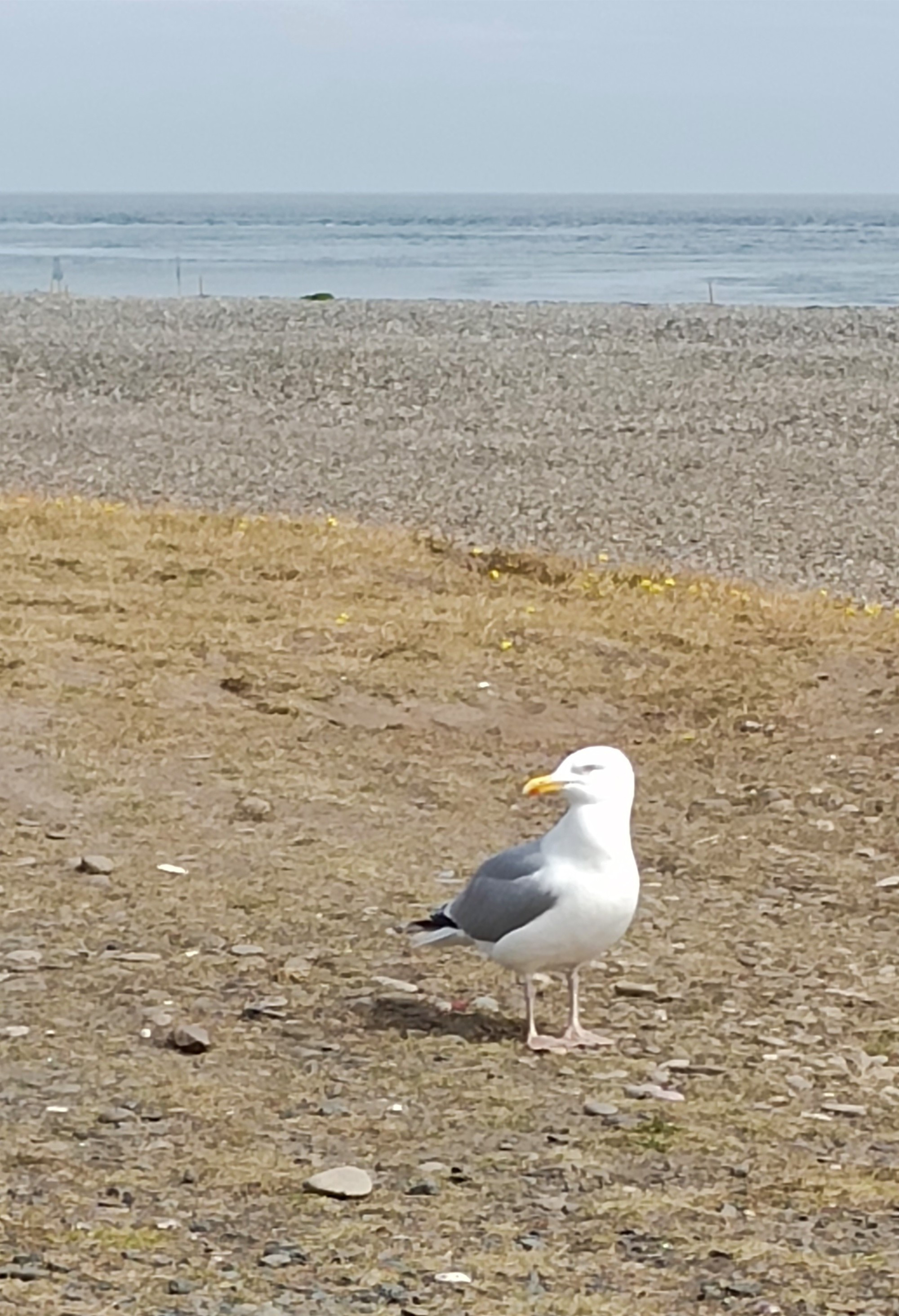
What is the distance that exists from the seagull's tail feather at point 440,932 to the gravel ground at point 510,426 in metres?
7.95

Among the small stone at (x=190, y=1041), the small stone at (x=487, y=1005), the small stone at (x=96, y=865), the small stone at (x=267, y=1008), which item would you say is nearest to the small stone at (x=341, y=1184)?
the small stone at (x=190, y=1041)

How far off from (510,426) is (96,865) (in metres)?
15.6

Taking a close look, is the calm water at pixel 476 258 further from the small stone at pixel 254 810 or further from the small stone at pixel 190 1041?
the small stone at pixel 190 1041

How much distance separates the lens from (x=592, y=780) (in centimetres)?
514

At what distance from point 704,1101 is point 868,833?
8.54 ft

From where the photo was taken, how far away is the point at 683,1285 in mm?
3816

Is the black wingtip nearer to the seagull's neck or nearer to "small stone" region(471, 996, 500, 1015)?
"small stone" region(471, 996, 500, 1015)

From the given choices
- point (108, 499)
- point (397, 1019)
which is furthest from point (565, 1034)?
point (108, 499)

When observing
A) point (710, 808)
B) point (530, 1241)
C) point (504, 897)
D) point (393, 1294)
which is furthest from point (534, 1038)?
point (710, 808)

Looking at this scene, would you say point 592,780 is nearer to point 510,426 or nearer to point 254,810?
point 254,810

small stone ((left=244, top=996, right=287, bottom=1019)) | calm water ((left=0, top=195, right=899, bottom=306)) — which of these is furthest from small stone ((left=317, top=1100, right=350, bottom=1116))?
calm water ((left=0, top=195, right=899, bottom=306))

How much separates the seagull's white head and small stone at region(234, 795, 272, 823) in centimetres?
218

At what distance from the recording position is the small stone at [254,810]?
23.6 feet

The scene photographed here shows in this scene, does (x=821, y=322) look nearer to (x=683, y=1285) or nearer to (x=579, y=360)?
(x=579, y=360)
